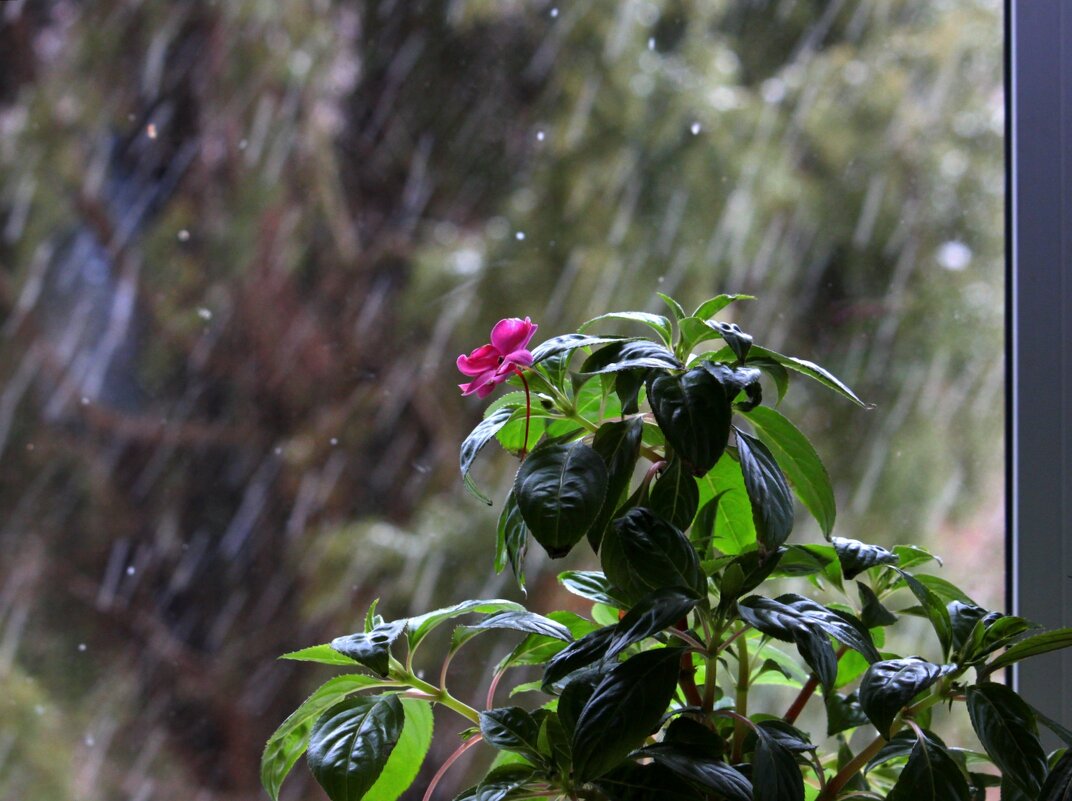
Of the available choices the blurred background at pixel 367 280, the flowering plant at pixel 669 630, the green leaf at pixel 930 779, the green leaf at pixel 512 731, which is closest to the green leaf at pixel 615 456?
the flowering plant at pixel 669 630

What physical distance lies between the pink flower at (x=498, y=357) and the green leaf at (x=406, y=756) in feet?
0.73

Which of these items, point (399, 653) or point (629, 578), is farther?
point (399, 653)

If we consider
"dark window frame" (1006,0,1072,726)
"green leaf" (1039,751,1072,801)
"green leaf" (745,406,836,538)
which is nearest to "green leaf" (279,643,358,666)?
"green leaf" (745,406,836,538)

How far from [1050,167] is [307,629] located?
35.3 inches

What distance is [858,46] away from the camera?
1.09m

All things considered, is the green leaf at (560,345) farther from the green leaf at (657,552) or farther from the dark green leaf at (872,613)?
the dark green leaf at (872,613)

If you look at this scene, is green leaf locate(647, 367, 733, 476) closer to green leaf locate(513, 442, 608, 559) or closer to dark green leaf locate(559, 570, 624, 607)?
green leaf locate(513, 442, 608, 559)

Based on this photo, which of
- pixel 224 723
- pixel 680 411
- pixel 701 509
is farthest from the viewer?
pixel 224 723

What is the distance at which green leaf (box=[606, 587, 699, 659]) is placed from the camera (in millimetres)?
521

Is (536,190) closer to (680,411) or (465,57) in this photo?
(465,57)

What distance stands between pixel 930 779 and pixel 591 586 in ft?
0.76

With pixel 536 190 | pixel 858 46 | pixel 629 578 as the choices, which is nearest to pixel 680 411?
pixel 629 578

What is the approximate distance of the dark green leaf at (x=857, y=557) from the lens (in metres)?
0.60

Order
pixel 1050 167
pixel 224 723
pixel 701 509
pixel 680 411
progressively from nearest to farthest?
pixel 680 411 → pixel 701 509 → pixel 1050 167 → pixel 224 723
